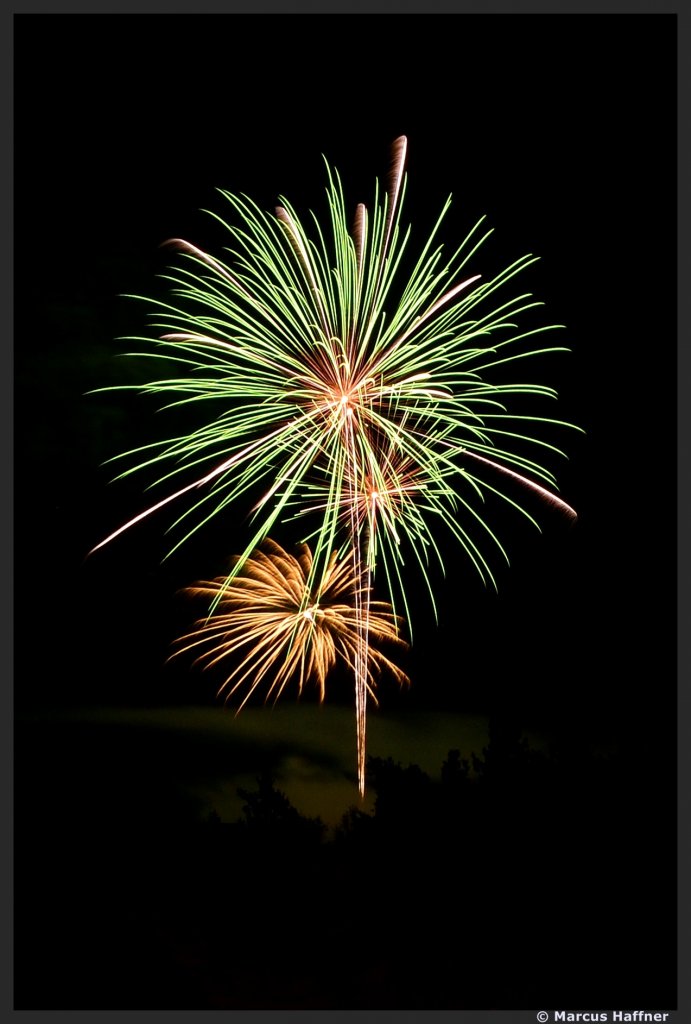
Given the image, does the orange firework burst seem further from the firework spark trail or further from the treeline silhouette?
the treeline silhouette

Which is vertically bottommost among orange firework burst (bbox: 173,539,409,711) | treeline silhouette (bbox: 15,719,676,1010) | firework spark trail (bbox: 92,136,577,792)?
treeline silhouette (bbox: 15,719,676,1010)

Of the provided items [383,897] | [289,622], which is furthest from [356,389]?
[383,897]

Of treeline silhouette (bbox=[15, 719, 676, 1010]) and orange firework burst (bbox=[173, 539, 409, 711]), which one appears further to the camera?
orange firework burst (bbox=[173, 539, 409, 711])

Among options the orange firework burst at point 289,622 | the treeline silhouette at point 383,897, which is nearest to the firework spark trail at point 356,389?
the orange firework burst at point 289,622

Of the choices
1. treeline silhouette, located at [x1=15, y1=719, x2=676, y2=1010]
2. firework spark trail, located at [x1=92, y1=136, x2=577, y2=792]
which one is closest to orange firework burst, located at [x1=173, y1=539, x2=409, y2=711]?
firework spark trail, located at [x1=92, y1=136, x2=577, y2=792]

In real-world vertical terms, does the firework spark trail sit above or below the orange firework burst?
above
